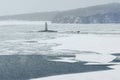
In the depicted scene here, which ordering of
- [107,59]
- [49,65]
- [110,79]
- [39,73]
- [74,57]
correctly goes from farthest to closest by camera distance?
[74,57]
[107,59]
[49,65]
[39,73]
[110,79]

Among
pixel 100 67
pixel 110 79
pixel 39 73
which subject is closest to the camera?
pixel 110 79

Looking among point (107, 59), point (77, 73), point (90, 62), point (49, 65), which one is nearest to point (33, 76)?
point (77, 73)

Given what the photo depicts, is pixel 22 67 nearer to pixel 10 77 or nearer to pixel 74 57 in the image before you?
pixel 10 77

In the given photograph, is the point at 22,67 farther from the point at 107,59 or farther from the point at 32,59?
the point at 107,59

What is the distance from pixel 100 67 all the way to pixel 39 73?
1.81 metres

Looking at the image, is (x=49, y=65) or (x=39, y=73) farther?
(x=49, y=65)

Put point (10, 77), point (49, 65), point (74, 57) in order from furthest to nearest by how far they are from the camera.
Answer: point (74, 57) → point (49, 65) → point (10, 77)

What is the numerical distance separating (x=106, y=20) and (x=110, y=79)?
9745cm

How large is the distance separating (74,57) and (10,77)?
3.85 metres

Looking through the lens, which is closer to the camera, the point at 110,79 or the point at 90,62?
the point at 110,79

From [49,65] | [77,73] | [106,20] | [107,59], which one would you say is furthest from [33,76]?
[106,20]

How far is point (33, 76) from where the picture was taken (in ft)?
23.8

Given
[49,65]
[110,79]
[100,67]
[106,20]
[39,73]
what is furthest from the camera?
[106,20]

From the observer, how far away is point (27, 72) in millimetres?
Answer: 7758
